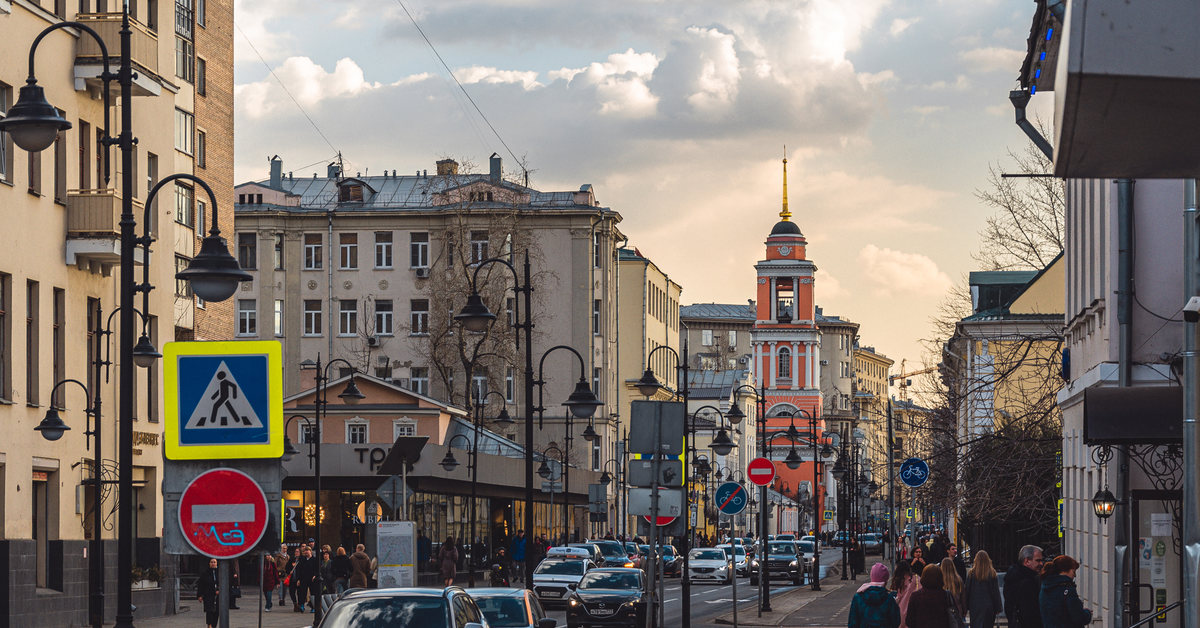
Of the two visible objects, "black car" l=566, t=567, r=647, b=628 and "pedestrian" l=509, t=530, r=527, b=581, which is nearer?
"black car" l=566, t=567, r=647, b=628

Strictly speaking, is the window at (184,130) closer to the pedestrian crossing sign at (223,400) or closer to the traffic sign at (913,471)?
the traffic sign at (913,471)

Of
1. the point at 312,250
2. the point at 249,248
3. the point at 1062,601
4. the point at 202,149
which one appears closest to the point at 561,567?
the point at 202,149

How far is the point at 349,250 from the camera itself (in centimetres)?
10125

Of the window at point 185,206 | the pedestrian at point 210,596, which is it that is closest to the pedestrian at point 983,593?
the pedestrian at point 210,596

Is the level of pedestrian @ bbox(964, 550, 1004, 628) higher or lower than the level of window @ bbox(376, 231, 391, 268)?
lower

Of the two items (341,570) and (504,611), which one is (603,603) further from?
(504,611)

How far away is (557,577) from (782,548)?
25.2 m

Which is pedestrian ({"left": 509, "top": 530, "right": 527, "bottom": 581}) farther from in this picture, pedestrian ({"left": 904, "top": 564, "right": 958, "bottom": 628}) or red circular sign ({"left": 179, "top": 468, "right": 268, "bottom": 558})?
red circular sign ({"left": 179, "top": 468, "right": 268, "bottom": 558})

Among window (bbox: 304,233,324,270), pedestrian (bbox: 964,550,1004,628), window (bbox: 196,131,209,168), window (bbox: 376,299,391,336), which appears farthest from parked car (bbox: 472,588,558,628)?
window (bbox: 304,233,324,270)

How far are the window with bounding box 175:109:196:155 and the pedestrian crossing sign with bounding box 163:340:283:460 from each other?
41.8 metres

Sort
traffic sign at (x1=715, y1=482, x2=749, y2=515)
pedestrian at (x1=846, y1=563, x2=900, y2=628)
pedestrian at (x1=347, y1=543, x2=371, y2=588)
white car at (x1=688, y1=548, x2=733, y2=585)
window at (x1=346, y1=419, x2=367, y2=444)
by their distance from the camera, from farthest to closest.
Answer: window at (x1=346, y1=419, x2=367, y2=444) → white car at (x1=688, y1=548, x2=733, y2=585) → pedestrian at (x1=347, y1=543, x2=371, y2=588) → traffic sign at (x1=715, y1=482, x2=749, y2=515) → pedestrian at (x1=846, y1=563, x2=900, y2=628)

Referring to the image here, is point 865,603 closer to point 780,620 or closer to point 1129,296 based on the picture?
point 1129,296

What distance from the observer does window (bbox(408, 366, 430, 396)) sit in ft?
328

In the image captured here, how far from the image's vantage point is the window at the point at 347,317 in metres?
101
